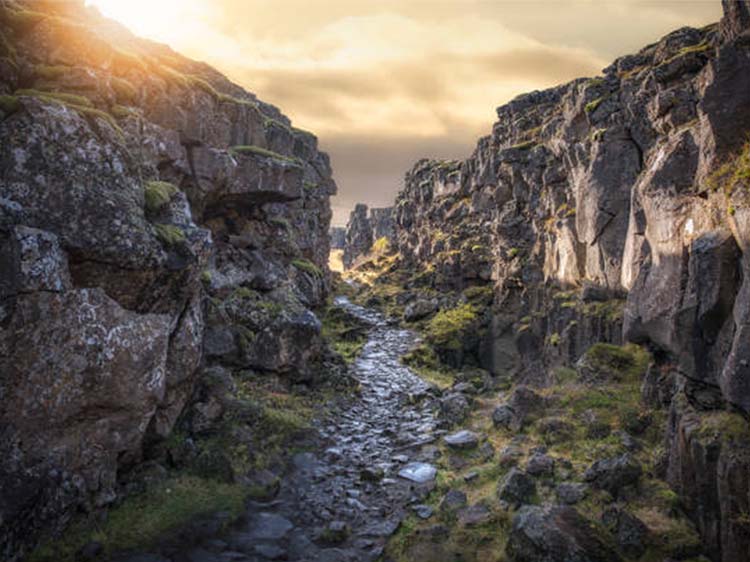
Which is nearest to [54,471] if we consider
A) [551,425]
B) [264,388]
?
[264,388]

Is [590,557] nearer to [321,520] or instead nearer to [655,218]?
[321,520]

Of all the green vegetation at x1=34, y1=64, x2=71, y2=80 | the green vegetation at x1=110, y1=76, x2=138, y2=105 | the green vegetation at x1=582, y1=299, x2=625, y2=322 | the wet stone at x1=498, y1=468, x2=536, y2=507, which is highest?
the green vegetation at x1=110, y1=76, x2=138, y2=105

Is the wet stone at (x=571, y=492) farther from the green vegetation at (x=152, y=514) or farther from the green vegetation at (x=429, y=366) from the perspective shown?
the green vegetation at (x=429, y=366)

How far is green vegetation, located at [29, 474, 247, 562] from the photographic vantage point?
41.9 feet

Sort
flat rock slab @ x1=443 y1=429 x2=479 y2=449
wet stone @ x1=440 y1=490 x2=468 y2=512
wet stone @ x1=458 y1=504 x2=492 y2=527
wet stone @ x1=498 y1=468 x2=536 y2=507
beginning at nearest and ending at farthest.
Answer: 1. wet stone @ x1=458 y1=504 x2=492 y2=527
2. wet stone @ x1=498 y1=468 x2=536 y2=507
3. wet stone @ x1=440 y1=490 x2=468 y2=512
4. flat rock slab @ x1=443 y1=429 x2=479 y2=449

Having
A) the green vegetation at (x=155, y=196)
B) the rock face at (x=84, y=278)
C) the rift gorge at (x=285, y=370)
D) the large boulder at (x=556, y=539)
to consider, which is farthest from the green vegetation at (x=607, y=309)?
the green vegetation at (x=155, y=196)

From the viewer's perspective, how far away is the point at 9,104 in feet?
46.8

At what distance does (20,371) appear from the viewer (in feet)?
41.3

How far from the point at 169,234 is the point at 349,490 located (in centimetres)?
1197

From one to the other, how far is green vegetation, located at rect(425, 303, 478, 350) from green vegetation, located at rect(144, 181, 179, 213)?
31827mm

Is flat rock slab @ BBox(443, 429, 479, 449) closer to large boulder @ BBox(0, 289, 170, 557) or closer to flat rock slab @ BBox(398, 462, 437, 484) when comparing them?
flat rock slab @ BBox(398, 462, 437, 484)

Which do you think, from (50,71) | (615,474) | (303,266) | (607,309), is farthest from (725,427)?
(303,266)

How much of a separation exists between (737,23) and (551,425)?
53.9 feet

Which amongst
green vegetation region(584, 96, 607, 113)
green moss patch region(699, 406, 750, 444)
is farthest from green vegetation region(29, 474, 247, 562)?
green vegetation region(584, 96, 607, 113)
